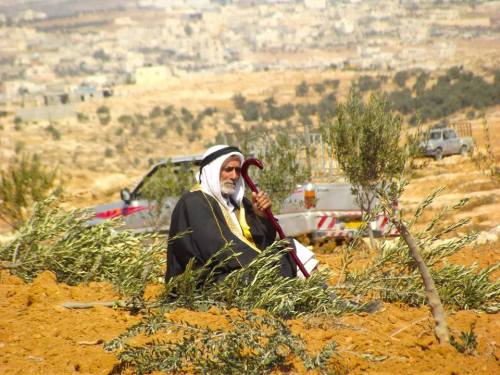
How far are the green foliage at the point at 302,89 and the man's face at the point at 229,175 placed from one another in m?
61.2

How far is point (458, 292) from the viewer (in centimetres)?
604

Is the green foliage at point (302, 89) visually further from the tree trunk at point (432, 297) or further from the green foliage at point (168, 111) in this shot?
the tree trunk at point (432, 297)

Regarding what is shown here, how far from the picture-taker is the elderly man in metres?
5.90

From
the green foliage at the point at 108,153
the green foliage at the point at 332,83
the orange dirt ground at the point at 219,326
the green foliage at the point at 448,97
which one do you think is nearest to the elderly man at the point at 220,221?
the orange dirt ground at the point at 219,326

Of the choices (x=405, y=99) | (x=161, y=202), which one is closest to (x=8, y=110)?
(x=405, y=99)

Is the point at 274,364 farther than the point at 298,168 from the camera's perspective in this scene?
No

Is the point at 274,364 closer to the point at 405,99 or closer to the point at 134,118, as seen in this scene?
the point at 405,99

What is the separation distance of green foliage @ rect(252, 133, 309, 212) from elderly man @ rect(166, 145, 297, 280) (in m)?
5.55

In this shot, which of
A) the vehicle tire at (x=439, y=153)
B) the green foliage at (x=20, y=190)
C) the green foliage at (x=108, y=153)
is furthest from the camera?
the green foliage at (x=108, y=153)

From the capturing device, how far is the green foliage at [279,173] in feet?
39.9

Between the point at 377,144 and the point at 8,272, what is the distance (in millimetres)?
3668

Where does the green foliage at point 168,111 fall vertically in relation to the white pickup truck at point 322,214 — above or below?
below

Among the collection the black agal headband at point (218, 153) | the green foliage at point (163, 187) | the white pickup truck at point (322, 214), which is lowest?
the white pickup truck at point (322, 214)

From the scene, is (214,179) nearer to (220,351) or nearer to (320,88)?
(220,351)
